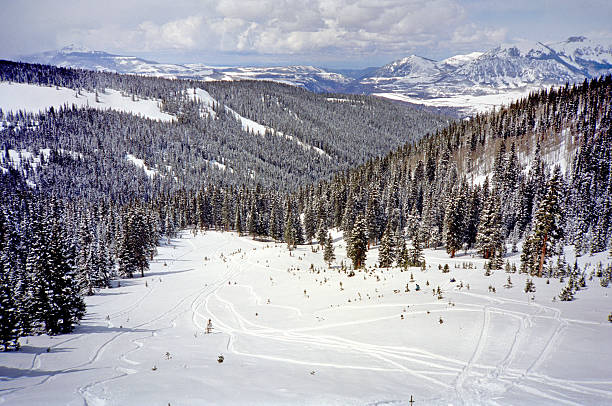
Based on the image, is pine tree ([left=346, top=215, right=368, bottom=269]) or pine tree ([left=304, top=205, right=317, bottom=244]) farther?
pine tree ([left=304, top=205, right=317, bottom=244])

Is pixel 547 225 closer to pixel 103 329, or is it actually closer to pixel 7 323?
pixel 103 329

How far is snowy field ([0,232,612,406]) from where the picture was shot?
30.3 ft

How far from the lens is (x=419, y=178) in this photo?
348 ft

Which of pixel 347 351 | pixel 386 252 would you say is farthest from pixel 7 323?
pixel 386 252

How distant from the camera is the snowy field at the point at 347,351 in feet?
30.3

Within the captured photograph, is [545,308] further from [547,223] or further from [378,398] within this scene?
[547,223]

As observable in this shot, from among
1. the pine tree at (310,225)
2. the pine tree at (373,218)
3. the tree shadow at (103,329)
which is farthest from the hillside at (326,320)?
the pine tree at (310,225)

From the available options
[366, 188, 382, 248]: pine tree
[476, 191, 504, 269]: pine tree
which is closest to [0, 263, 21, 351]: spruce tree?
[476, 191, 504, 269]: pine tree

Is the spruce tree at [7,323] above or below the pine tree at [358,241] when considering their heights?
above

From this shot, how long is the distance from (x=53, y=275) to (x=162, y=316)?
27.8ft

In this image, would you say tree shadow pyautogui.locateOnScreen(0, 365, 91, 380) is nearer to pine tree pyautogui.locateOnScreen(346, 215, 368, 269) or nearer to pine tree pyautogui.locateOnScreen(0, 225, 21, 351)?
pine tree pyautogui.locateOnScreen(0, 225, 21, 351)

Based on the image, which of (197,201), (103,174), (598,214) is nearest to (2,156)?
(103,174)

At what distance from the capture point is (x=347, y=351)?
560 inches

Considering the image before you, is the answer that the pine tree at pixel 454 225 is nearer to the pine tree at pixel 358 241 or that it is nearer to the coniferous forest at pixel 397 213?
the coniferous forest at pixel 397 213
